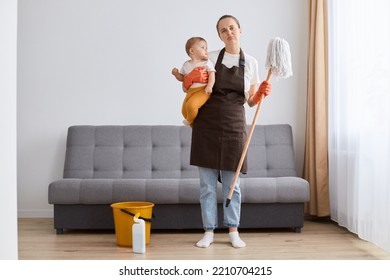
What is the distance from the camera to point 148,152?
412cm

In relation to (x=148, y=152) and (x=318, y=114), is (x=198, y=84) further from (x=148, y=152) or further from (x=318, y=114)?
(x=318, y=114)

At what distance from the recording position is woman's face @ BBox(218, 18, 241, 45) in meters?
2.97

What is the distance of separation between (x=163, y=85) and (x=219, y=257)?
1913 millimetres

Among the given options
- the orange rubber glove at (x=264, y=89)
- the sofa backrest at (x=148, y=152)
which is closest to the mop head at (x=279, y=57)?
the orange rubber glove at (x=264, y=89)

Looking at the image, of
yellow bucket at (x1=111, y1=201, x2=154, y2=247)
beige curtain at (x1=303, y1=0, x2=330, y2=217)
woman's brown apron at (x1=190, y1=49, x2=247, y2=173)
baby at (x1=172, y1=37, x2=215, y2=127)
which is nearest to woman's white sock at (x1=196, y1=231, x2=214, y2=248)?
yellow bucket at (x1=111, y1=201, x2=154, y2=247)

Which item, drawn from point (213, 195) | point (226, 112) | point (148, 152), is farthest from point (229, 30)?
point (148, 152)

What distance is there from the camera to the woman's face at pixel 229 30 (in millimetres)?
2970

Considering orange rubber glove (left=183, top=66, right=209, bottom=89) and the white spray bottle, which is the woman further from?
the white spray bottle

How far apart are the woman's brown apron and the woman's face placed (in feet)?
0.33

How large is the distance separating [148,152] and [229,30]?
1478mm

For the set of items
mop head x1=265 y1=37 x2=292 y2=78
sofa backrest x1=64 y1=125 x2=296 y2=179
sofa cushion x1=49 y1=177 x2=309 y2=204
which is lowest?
sofa cushion x1=49 y1=177 x2=309 y2=204

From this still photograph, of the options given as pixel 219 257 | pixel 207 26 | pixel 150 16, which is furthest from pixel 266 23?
pixel 219 257
